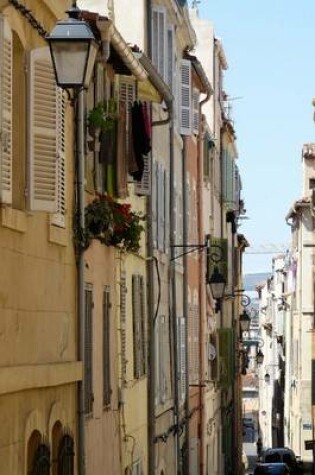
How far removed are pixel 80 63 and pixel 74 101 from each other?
14.6ft

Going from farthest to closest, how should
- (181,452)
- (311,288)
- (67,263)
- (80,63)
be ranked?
(311,288) < (181,452) < (67,263) < (80,63)

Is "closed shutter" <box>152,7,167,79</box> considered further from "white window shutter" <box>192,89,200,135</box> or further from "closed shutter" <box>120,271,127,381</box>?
"closed shutter" <box>120,271,127,381</box>

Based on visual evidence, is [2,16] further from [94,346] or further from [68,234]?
[94,346]

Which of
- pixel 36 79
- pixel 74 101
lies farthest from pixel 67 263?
pixel 36 79

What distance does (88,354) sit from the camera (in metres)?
17.1

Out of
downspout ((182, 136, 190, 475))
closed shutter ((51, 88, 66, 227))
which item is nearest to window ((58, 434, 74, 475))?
closed shutter ((51, 88, 66, 227))

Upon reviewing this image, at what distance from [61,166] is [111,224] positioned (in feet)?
10.9

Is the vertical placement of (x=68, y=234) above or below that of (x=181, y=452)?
above

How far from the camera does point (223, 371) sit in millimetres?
47781

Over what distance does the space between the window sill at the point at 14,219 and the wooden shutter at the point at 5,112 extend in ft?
0.29

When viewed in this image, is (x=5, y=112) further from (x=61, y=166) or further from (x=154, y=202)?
(x=154, y=202)

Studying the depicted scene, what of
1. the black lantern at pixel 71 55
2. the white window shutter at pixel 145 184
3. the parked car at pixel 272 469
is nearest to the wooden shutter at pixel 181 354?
the white window shutter at pixel 145 184

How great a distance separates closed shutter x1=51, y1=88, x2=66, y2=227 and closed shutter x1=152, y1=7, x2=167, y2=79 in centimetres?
1329

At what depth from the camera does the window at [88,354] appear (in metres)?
16.9
